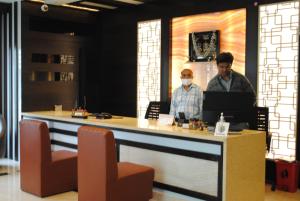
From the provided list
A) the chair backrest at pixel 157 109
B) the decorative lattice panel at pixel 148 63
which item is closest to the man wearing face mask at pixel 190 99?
the chair backrest at pixel 157 109

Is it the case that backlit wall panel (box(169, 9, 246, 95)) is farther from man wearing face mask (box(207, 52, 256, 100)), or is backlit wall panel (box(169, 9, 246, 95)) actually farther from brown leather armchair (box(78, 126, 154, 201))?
brown leather armchair (box(78, 126, 154, 201))

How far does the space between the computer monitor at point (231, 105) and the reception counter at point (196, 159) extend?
0.17 metres

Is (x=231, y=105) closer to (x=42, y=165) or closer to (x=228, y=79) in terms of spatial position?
(x=228, y=79)

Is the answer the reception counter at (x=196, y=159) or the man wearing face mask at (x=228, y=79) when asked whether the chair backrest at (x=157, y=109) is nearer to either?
the man wearing face mask at (x=228, y=79)

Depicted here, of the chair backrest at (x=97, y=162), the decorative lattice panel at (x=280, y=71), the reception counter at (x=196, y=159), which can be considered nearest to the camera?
the reception counter at (x=196, y=159)

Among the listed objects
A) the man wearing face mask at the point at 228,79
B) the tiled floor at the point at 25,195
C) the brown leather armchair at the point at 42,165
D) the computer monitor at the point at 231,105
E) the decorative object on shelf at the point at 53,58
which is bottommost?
the tiled floor at the point at 25,195

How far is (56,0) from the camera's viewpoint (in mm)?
6133

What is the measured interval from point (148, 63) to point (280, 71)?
255cm

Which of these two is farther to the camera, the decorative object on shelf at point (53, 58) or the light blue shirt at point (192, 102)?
the decorative object on shelf at point (53, 58)

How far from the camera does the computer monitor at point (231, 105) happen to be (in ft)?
12.1

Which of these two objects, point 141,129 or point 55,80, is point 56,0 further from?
point 141,129

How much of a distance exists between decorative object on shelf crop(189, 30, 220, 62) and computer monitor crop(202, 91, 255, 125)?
2517 mm

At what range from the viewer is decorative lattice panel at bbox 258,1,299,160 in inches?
203

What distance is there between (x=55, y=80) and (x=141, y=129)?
3316 millimetres
